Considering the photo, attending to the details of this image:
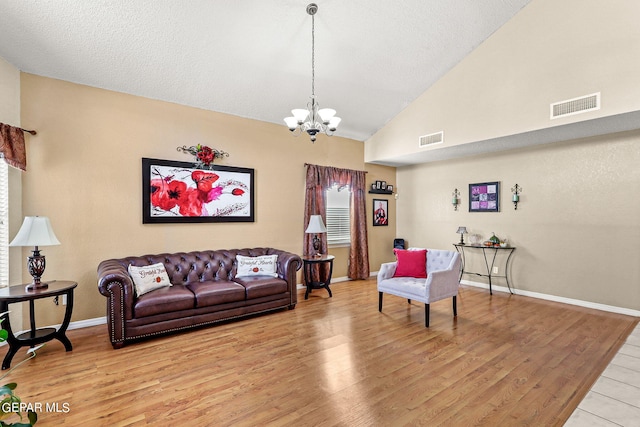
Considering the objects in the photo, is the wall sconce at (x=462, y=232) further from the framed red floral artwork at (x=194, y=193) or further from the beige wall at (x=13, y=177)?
the beige wall at (x=13, y=177)

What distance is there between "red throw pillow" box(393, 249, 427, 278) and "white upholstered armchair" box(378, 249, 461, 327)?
0.06 metres

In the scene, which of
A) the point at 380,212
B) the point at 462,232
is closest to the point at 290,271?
the point at 380,212

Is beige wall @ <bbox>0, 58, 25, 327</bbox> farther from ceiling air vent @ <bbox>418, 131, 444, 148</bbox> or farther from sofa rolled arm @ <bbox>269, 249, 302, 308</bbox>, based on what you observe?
ceiling air vent @ <bbox>418, 131, 444, 148</bbox>

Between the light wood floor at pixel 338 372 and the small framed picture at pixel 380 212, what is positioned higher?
the small framed picture at pixel 380 212

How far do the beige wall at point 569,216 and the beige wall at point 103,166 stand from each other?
13.9ft

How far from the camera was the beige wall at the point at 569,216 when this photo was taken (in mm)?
4500

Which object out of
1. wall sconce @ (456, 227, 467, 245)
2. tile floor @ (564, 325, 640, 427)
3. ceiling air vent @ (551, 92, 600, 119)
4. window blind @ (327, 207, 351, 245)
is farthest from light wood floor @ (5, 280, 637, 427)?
ceiling air vent @ (551, 92, 600, 119)

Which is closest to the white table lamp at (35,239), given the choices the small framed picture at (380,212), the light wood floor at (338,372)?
the light wood floor at (338,372)

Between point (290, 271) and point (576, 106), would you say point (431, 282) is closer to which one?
point (290, 271)

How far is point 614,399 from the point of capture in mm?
2482

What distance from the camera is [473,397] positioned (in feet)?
8.18

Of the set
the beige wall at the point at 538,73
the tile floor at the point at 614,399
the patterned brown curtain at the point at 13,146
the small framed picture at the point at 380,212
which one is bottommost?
the tile floor at the point at 614,399

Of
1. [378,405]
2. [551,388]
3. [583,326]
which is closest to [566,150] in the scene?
[583,326]

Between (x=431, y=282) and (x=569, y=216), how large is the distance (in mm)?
2786
